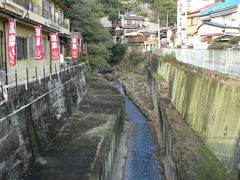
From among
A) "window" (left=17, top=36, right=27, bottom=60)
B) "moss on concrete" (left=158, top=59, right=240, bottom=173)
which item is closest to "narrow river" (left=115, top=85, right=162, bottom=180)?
"moss on concrete" (left=158, top=59, right=240, bottom=173)

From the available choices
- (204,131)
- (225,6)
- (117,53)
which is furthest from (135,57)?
(204,131)

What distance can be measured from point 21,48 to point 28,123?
27.3 feet

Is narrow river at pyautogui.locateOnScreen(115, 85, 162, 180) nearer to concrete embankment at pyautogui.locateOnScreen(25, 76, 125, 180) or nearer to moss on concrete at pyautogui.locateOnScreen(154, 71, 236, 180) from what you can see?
concrete embankment at pyautogui.locateOnScreen(25, 76, 125, 180)

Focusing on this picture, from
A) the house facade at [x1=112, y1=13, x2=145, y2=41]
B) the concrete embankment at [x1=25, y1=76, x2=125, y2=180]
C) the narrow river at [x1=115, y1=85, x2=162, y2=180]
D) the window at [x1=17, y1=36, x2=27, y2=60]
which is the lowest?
the narrow river at [x1=115, y1=85, x2=162, y2=180]

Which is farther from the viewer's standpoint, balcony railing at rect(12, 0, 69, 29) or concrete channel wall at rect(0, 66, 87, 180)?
balcony railing at rect(12, 0, 69, 29)

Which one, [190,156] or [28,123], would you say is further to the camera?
[190,156]

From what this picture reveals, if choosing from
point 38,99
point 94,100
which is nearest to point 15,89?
point 38,99

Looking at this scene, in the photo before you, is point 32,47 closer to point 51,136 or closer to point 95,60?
point 51,136

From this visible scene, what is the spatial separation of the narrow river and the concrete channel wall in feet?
15.4

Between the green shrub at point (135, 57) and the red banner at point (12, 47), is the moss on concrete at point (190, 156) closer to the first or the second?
the red banner at point (12, 47)

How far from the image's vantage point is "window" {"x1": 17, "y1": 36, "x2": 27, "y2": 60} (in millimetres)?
17817

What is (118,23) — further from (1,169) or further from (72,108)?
(1,169)

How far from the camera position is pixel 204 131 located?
42.8 ft

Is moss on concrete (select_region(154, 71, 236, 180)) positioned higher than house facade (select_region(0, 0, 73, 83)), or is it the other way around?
house facade (select_region(0, 0, 73, 83))
